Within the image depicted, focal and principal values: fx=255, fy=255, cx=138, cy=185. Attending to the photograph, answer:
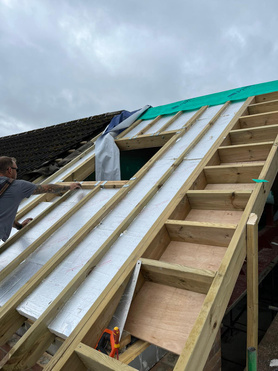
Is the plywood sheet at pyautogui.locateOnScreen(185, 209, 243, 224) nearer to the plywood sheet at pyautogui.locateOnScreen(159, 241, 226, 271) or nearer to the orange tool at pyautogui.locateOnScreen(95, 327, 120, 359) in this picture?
the plywood sheet at pyautogui.locateOnScreen(159, 241, 226, 271)

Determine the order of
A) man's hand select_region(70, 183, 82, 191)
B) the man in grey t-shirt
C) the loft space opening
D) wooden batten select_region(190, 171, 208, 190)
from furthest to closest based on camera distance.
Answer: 1. the loft space opening
2. man's hand select_region(70, 183, 82, 191)
3. wooden batten select_region(190, 171, 208, 190)
4. the man in grey t-shirt

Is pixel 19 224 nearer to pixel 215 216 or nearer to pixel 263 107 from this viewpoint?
pixel 215 216

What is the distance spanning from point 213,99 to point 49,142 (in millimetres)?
4330

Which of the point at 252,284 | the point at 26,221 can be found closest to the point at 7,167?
the point at 26,221

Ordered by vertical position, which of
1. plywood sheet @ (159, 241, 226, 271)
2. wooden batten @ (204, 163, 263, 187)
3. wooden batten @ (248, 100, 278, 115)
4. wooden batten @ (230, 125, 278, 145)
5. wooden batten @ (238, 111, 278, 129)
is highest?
wooden batten @ (248, 100, 278, 115)

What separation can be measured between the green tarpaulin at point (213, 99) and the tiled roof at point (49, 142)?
141 centimetres

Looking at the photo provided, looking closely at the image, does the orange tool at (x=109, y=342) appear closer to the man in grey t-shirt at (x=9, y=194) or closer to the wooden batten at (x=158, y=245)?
the wooden batten at (x=158, y=245)

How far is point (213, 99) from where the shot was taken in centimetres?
519

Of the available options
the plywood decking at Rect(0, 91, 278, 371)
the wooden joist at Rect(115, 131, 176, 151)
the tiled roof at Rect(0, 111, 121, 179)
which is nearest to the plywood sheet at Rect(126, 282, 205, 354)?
the plywood decking at Rect(0, 91, 278, 371)

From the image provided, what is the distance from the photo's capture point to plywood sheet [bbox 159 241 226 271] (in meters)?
2.12

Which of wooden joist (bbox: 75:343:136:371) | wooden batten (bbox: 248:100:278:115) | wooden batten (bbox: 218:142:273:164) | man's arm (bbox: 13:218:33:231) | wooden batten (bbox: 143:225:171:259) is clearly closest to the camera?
wooden joist (bbox: 75:343:136:371)

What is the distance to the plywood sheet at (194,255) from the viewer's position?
2.12m

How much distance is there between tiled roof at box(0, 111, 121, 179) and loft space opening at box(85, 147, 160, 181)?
97 centimetres

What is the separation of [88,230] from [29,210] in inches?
58.2
